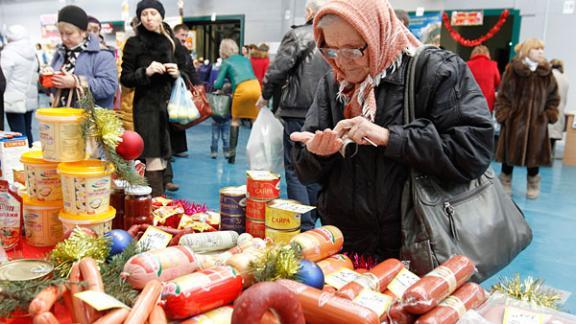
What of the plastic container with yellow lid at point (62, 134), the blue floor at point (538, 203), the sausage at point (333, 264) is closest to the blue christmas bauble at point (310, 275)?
the sausage at point (333, 264)

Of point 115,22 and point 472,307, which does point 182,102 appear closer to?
point 472,307

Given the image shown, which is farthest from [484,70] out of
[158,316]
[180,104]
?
[158,316]

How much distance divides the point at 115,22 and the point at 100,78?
15.3m

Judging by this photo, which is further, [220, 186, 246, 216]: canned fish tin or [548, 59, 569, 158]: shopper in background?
[548, 59, 569, 158]: shopper in background

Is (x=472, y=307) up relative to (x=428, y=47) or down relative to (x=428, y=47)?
down

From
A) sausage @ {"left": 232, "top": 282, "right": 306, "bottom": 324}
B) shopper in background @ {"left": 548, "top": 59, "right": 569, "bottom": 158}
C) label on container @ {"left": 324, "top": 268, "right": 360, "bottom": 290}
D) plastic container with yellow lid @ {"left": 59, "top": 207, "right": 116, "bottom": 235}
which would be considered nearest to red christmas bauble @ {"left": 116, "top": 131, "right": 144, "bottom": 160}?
plastic container with yellow lid @ {"left": 59, "top": 207, "right": 116, "bottom": 235}

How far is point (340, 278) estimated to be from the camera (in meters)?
1.42

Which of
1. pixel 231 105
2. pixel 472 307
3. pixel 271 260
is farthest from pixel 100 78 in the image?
pixel 231 105

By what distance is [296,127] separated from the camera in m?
4.09

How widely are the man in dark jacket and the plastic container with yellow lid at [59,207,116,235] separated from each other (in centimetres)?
236

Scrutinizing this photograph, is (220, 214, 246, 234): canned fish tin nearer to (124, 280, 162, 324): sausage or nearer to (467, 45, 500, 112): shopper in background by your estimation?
(124, 280, 162, 324): sausage

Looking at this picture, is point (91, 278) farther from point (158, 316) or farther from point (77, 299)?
point (158, 316)

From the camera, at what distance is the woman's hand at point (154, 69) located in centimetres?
386

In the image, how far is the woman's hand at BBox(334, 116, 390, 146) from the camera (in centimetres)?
159
